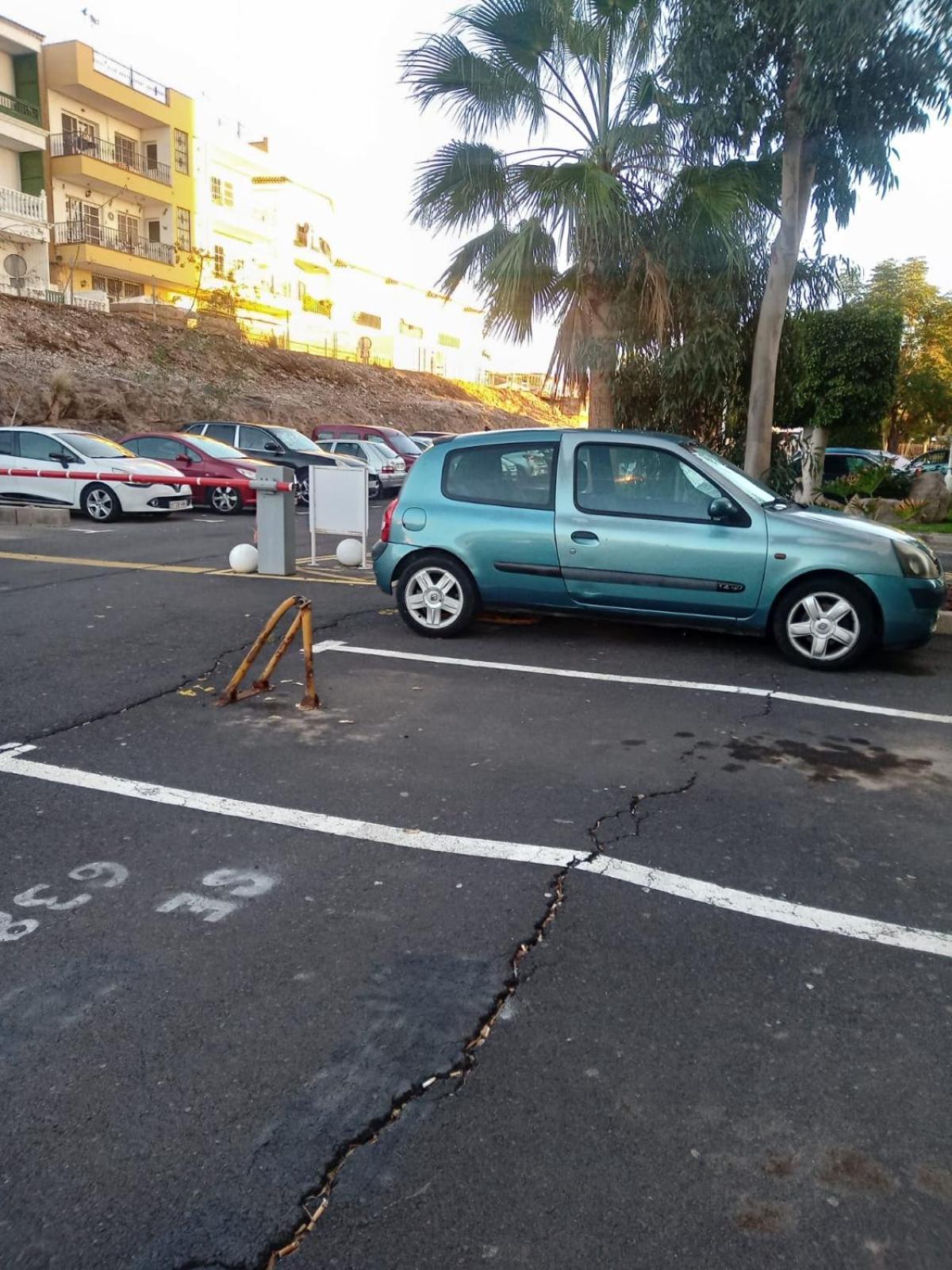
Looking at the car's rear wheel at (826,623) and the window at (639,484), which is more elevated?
the window at (639,484)

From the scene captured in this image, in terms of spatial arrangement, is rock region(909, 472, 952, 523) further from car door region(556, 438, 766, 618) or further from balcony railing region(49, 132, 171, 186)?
balcony railing region(49, 132, 171, 186)

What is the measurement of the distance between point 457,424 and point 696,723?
35995mm

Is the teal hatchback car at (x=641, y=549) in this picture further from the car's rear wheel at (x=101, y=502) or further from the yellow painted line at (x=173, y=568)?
the car's rear wheel at (x=101, y=502)

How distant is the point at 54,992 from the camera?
278 centimetres

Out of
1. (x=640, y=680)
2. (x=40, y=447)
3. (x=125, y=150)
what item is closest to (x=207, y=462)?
(x=40, y=447)

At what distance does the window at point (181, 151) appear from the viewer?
3931 centimetres

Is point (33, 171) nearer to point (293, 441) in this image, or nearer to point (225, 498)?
point (293, 441)

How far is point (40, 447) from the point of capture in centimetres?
1609

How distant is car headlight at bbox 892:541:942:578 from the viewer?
638 cm

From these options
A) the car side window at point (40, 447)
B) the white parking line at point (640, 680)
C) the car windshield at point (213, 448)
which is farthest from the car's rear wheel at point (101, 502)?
the white parking line at point (640, 680)

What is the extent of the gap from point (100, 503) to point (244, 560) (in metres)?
6.52

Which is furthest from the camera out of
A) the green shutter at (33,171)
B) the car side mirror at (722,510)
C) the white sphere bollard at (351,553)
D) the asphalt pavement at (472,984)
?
the green shutter at (33,171)

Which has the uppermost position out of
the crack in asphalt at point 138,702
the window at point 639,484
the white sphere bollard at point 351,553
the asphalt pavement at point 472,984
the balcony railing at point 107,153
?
the balcony railing at point 107,153

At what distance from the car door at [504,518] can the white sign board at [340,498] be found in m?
3.82
